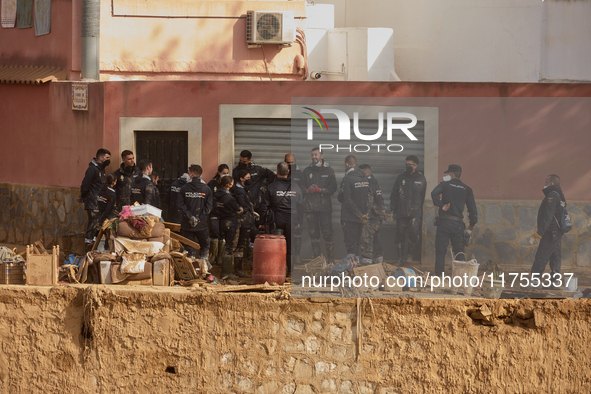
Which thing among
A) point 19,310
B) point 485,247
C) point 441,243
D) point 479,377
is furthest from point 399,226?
point 19,310

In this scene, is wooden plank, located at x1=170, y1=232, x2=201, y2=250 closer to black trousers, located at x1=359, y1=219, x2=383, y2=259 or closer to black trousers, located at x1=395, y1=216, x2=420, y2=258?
black trousers, located at x1=359, y1=219, x2=383, y2=259

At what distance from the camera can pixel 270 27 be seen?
49.6ft

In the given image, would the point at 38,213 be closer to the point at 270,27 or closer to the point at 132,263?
the point at 132,263

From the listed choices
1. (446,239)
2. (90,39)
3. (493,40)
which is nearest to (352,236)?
(446,239)

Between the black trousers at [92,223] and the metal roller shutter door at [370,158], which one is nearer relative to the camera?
the metal roller shutter door at [370,158]

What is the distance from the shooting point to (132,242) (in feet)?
34.9

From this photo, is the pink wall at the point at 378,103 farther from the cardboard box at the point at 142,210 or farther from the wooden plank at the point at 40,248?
the wooden plank at the point at 40,248

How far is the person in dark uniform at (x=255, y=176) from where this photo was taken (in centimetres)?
1252

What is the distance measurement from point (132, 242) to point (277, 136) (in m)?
3.83

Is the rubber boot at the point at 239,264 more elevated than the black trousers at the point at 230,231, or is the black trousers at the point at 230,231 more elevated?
the black trousers at the point at 230,231

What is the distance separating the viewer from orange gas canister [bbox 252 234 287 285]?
33.6 ft

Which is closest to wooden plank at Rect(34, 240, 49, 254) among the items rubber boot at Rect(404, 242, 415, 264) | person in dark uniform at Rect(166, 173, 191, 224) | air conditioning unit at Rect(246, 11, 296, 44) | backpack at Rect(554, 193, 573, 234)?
person in dark uniform at Rect(166, 173, 191, 224)

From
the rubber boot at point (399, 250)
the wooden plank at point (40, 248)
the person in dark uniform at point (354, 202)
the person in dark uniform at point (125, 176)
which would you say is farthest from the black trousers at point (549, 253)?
the wooden plank at point (40, 248)

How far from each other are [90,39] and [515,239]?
9188mm
